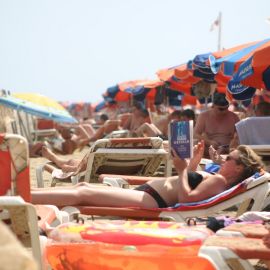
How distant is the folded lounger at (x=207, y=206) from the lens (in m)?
4.54

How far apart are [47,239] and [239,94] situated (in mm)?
6458

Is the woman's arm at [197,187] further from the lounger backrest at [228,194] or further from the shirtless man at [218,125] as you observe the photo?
the shirtless man at [218,125]

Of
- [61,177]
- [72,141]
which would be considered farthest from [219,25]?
[61,177]

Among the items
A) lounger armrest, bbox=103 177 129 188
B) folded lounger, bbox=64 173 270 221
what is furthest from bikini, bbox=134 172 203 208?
lounger armrest, bbox=103 177 129 188

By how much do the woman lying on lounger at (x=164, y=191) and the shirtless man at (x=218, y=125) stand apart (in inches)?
167

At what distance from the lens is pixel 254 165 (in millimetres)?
4770

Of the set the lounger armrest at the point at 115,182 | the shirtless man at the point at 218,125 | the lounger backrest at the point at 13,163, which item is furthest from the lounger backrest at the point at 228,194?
the shirtless man at the point at 218,125

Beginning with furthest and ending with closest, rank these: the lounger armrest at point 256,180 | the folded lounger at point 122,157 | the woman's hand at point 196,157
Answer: the folded lounger at point 122,157 < the woman's hand at point 196,157 < the lounger armrest at point 256,180

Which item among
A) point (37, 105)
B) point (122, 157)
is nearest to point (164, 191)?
point (122, 157)

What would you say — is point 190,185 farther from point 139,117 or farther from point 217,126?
point 139,117

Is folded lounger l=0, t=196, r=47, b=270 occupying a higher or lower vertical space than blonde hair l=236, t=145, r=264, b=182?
higher

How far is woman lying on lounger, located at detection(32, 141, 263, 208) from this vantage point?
4.72 meters

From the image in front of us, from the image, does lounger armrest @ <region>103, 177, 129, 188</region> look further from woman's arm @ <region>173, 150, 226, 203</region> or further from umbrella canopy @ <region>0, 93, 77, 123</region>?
umbrella canopy @ <region>0, 93, 77, 123</region>

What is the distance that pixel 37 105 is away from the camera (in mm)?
18141
